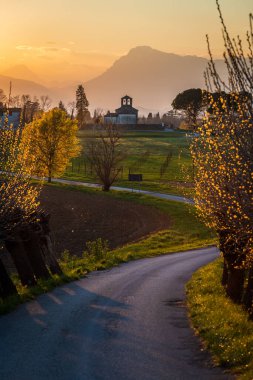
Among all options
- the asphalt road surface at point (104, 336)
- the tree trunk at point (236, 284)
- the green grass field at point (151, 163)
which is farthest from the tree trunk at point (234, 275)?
the green grass field at point (151, 163)

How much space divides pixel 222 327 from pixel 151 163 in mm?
90459

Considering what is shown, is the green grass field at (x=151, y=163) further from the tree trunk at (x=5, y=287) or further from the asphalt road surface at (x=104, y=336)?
the tree trunk at (x=5, y=287)

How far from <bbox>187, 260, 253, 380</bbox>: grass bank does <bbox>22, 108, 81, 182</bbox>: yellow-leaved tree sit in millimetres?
57263

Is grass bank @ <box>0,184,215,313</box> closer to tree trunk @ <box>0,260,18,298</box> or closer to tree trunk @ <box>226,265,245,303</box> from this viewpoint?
tree trunk @ <box>0,260,18,298</box>

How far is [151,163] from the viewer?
353 ft

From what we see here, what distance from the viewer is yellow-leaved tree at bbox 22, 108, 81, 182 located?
A: 80.6 metres

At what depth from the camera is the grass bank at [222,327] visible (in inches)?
579

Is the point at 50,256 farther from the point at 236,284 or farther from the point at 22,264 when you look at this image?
the point at 236,284

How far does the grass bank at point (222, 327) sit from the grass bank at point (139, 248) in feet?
15.9

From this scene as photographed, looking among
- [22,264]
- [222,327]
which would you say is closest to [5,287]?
[22,264]

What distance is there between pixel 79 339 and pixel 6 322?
3.61 metres

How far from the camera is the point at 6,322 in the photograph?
19812 mm

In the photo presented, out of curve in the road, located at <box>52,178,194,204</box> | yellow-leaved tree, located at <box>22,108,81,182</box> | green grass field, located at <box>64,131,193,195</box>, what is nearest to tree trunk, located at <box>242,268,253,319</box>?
green grass field, located at <box>64,131,193,195</box>

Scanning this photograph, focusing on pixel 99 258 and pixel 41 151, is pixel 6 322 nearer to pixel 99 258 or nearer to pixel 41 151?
pixel 99 258
